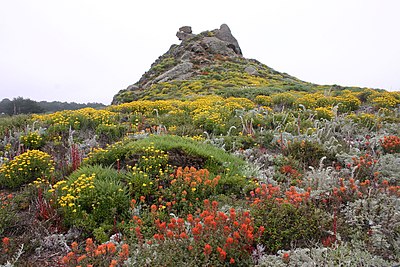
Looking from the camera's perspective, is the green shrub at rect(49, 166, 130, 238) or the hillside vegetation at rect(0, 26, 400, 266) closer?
the hillside vegetation at rect(0, 26, 400, 266)

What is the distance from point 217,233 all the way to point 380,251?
1474mm

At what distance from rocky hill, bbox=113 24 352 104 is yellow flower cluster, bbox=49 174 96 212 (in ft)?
54.4

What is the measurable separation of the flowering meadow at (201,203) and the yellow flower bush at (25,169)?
0.06 feet

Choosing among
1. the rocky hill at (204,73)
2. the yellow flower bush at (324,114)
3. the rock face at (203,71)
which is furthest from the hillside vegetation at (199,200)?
the rock face at (203,71)

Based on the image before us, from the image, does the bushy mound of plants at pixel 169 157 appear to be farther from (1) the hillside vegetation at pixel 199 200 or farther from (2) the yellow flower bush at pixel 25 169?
(2) the yellow flower bush at pixel 25 169

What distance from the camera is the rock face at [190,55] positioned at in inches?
1164

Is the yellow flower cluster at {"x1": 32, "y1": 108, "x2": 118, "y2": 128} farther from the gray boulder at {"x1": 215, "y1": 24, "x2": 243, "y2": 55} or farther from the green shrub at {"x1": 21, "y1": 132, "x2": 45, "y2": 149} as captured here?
the gray boulder at {"x1": 215, "y1": 24, "x2": 243, "y2": 55}

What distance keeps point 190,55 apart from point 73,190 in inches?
1245

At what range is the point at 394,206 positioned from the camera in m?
3.17

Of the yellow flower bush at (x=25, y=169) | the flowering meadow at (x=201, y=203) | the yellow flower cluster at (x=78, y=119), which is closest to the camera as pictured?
the flowering meadow at (x=201, y=203)

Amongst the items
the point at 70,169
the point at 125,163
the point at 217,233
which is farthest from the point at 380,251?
the point at 70,169

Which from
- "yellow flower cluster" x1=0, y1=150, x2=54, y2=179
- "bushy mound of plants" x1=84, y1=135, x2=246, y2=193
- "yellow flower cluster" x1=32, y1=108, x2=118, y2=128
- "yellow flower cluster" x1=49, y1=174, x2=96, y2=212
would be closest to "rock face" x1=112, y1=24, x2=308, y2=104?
"yellow flower cluster" x1=32, y1=108, x2=118, y2=128

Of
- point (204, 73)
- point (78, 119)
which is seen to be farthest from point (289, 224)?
point (204, 73)

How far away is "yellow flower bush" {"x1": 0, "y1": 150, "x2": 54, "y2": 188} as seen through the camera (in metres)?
4.93
